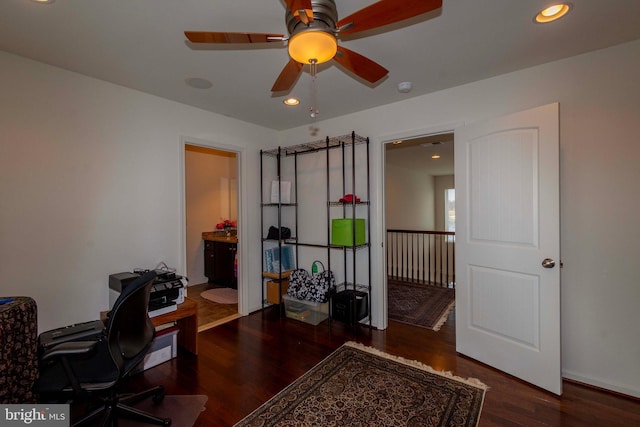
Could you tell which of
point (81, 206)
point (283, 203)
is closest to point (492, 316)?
point (283, 203)

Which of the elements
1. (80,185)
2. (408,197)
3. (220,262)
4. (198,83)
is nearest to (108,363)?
(80,185)

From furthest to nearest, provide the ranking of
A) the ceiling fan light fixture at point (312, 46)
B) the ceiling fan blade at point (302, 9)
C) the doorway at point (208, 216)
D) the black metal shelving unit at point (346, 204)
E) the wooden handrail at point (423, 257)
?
the wooden handrail at point (423, 257) → the doorway at point (208, 216) → the black metal shelving unit at point (346, 204) → the ceiling fan light fixture at point (312, 46) → the ceiling fan blade at point (302, 9)

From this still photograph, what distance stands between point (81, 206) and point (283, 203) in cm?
211

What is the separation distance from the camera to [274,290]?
12.5ft

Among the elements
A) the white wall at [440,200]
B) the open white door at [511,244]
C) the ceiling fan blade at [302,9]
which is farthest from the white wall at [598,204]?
the white wall at [440,200]

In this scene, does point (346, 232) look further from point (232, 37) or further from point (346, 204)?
point (232, 37)

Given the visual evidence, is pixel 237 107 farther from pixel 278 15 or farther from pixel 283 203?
pixel 278 15

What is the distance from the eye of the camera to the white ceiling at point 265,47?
5.42ft

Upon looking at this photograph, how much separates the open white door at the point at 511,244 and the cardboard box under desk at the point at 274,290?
2116 millimetres

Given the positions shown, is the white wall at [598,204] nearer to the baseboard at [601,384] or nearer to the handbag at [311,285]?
the baseboard at [601,384]

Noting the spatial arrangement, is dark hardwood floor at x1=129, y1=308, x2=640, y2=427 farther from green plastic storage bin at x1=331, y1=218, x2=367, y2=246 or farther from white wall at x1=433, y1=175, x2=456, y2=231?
white wall at x1=433, y1=175, x2=456, y2=231

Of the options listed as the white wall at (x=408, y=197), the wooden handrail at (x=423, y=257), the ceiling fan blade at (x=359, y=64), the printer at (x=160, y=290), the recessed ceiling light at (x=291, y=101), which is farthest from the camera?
the white wall at (x=408, y=197)

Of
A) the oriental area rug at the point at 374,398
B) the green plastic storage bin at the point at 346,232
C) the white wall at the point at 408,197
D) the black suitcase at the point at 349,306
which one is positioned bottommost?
the oriental area rug at the point at 374,398

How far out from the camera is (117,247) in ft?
8.51
